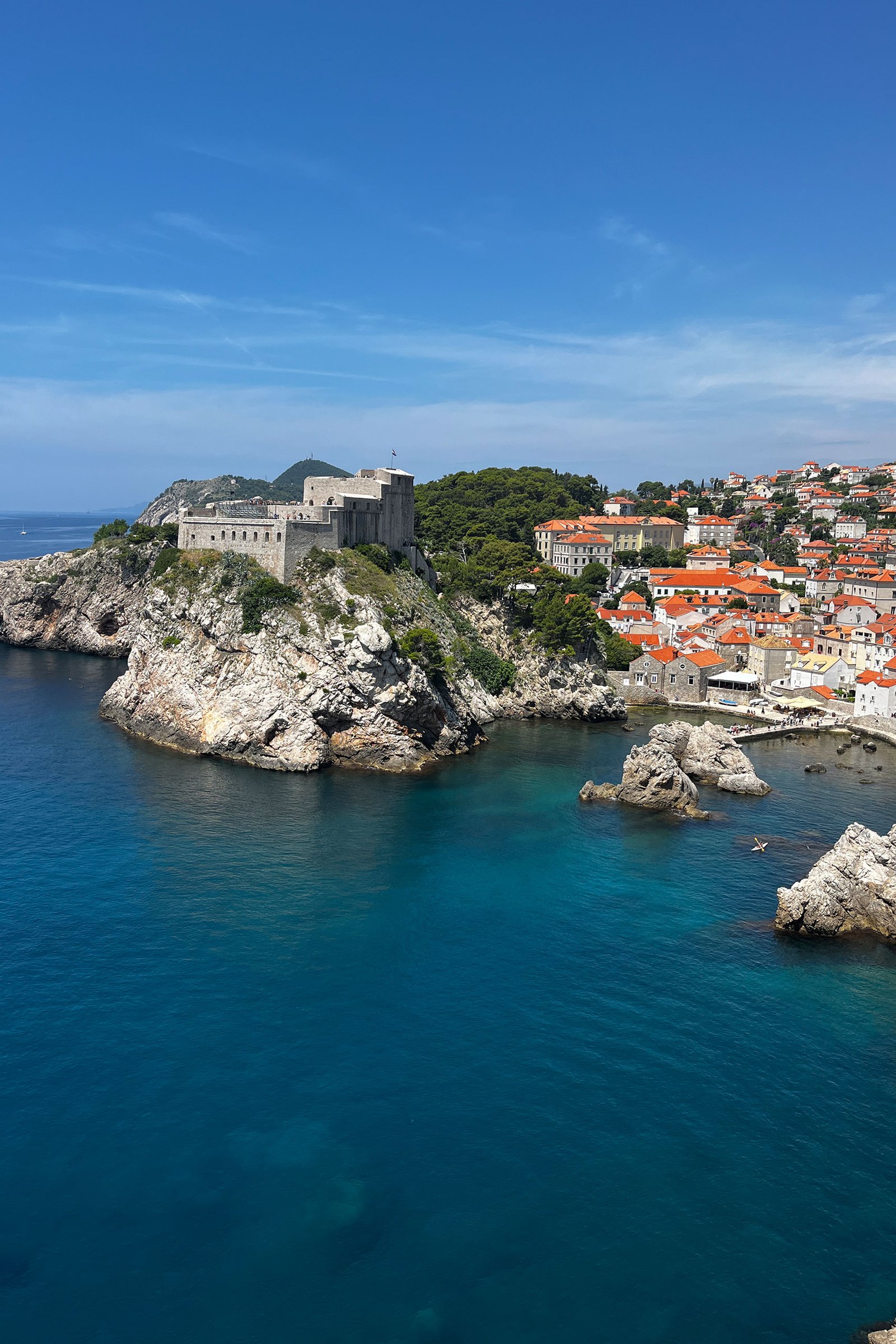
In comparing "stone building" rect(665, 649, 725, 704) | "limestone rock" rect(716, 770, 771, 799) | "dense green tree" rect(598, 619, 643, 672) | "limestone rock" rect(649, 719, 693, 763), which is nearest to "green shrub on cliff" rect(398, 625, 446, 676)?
"limestone rock" rect(649, 719, 693, 763)

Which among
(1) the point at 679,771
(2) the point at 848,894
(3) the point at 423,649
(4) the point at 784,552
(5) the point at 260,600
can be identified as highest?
(4) the point at 784,552

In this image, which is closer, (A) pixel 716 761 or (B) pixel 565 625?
(A) pixel 716 761

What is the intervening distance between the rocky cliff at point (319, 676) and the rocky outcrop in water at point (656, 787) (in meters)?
11.9

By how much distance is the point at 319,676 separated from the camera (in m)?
51.0

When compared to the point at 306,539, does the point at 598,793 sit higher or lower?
lower

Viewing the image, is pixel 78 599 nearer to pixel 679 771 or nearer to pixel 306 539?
pixel 306 539

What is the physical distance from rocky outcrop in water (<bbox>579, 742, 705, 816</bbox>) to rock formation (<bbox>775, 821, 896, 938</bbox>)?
11.8m

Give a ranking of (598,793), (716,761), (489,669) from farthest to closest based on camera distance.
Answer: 1. (489,669)
2. (716,761)
3. (598,793)

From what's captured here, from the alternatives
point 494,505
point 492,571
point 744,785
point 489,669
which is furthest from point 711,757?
point 494,505

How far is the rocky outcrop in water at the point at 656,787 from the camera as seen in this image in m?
46.5

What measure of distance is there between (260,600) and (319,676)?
7.07 meters

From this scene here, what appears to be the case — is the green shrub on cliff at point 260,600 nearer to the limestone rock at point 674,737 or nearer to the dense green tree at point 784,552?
the limestone rock at point 674,737

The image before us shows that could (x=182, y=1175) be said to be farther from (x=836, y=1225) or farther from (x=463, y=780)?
(x=463, y=780)

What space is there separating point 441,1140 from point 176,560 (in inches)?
1875
